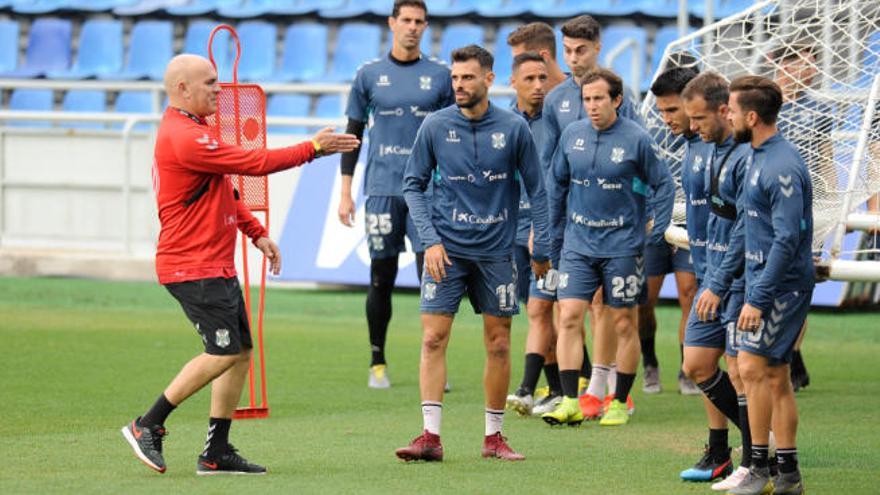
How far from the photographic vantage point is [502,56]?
71.5ft

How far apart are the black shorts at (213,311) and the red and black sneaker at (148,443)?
1.49 ft

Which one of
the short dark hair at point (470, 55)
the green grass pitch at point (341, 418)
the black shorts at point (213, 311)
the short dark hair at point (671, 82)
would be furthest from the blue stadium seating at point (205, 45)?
the black shorts at point (213, 311)

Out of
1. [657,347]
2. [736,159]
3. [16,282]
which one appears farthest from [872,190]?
[16,282]

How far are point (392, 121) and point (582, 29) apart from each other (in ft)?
5.17

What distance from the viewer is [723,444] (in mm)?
7734

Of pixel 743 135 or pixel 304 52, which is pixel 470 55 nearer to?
pixel 743 135

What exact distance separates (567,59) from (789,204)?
3.66 m

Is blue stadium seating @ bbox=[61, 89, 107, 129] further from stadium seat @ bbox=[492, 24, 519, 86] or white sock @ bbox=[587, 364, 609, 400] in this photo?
white sock @ bbox=[587, 364, 609, 400]

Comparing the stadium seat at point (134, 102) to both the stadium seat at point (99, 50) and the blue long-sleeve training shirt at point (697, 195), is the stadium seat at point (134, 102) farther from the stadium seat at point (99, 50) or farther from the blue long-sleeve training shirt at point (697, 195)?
the blue long-sleeve training shirt at point (697, 195)

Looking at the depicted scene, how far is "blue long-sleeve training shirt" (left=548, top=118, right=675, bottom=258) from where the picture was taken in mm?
9484

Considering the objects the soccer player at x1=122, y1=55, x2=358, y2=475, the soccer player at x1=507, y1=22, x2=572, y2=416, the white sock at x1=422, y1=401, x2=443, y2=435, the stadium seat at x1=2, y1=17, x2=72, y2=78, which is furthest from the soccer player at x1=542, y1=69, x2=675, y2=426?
the stadium seat at x1=2, y1=17, x2=72, y2=78

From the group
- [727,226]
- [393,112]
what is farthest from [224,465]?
[393,112]

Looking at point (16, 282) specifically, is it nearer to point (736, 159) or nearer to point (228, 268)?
point (228, 268)

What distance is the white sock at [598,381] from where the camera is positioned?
9859mm
